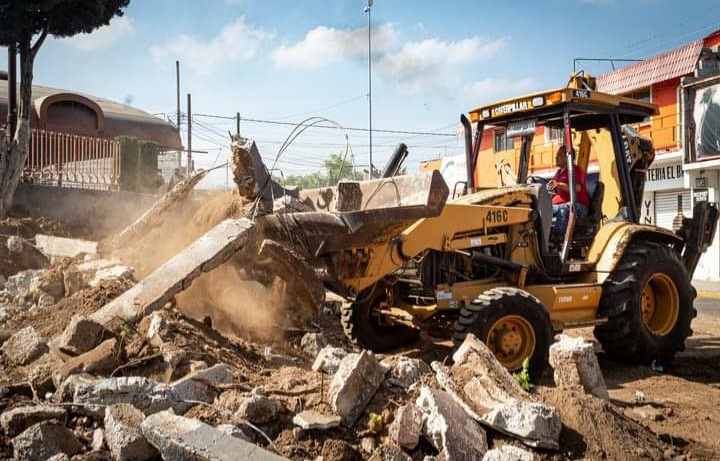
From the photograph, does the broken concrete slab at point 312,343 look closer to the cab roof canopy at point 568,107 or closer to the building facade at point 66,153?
the cab roof canopy at point 568,107

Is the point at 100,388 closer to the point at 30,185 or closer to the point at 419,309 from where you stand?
the point at 419,309

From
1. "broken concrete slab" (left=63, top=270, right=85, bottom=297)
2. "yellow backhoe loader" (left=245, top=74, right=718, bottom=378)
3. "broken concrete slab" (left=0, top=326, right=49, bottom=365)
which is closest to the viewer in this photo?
"broken concrete slab" (left=0, top=326, right=49, bottom=365)

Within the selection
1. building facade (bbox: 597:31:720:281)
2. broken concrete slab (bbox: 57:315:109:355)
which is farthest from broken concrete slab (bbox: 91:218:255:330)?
building facade (bbox: 597:31:720:281)

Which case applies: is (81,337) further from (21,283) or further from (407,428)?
(21,283)

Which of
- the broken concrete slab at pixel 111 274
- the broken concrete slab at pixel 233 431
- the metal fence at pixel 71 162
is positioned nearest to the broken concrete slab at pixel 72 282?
the broken concrete slab at pixel 111 274

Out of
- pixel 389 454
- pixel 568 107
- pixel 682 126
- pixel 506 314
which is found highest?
pixel 682 126

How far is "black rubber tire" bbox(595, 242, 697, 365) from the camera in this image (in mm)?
6496

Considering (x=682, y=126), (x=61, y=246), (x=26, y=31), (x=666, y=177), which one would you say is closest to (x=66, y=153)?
(x=26, y=31)

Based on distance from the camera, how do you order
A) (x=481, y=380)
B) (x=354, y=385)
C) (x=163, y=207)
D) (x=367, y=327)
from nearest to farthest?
(x=354, y=385)
(x=481, y=380)
(x=367, y=327)
(x=163, y=207)

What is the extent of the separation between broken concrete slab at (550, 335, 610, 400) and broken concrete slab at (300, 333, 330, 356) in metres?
2.43

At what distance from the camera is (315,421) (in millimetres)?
3496

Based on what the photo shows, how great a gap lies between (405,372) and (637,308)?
359 cm

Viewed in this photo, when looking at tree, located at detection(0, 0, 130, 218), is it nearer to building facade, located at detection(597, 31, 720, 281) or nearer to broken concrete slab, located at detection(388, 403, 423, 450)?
broken concrete slab, located at detection(388, 403, 423, 450)

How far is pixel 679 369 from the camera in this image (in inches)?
268
